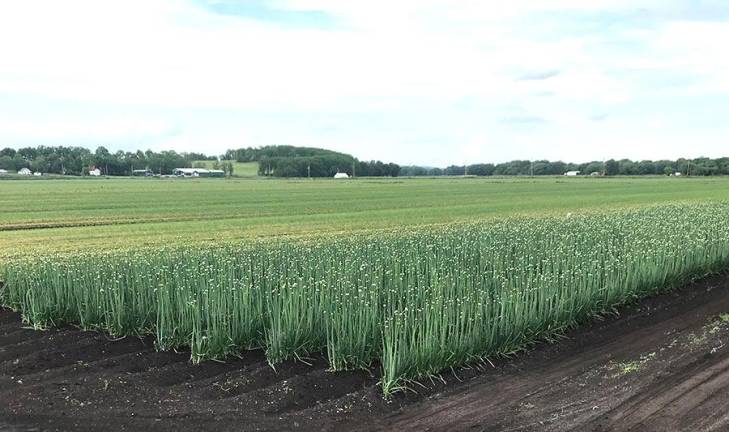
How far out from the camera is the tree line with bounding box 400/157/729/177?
14112 centimetres

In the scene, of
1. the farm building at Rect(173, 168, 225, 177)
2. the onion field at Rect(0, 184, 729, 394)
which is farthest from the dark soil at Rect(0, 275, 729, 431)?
the farm building at Rect(173, 168, 225, 177)

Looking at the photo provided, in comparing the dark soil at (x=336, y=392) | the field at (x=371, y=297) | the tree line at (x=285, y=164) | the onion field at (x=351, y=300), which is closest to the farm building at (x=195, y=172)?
the tree line at (x=285, y=164)

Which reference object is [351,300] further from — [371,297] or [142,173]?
[142,173]

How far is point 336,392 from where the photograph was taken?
619 cm

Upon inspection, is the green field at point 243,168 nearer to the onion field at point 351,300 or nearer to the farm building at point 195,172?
the farm building at point 195,172

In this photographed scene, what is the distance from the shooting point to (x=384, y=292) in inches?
326

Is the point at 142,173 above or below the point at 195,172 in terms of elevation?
below

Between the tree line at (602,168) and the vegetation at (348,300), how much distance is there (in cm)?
14706

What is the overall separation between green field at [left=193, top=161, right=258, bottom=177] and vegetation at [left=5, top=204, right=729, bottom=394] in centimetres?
13023

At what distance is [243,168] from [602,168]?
88.5 meters

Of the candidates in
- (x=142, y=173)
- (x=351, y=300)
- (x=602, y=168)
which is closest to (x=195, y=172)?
(x=142, y=173)

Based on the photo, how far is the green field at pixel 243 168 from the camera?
142863 millimetres

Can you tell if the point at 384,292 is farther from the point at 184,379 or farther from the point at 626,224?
the point at 626,224

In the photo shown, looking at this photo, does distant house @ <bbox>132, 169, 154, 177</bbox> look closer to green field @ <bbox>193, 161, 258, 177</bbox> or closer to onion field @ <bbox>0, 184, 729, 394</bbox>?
green field @ <bbox>193, 161, 258, 177</bbox>
